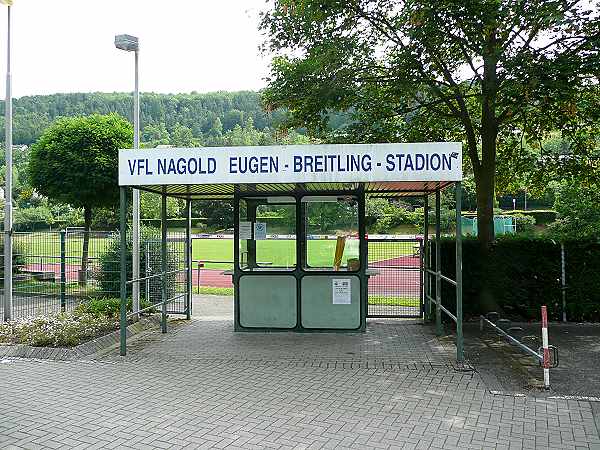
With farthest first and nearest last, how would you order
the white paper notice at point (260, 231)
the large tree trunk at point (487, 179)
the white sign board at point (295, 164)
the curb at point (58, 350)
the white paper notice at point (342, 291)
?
the large tree trunk at point (487, 179)
the white paper notice at point (260, 231)
the white paper notice at point (342, 291)
the curb at point (58, 350)
the white sign board at point (295, 164)

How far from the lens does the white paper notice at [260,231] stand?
395 inches

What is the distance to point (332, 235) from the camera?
32.2 feet

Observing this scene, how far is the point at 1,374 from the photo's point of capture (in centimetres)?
737

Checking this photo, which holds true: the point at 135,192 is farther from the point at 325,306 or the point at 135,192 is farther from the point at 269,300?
the point at 325,306

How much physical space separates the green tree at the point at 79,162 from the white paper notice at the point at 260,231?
6.31 metres

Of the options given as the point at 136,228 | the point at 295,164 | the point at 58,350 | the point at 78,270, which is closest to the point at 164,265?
Result: the point at 136,228

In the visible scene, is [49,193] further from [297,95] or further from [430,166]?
[430,166]

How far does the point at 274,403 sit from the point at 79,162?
34.7 feet

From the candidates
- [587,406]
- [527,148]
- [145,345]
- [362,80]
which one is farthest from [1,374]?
[527,148]

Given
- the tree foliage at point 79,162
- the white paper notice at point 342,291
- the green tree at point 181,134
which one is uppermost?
the green tree at point 181,134

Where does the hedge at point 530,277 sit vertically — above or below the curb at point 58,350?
above

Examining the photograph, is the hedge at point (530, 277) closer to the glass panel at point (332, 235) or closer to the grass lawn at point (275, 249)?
the grass lawn at point (275, 249)

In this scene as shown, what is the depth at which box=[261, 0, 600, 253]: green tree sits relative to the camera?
9688 millimetres

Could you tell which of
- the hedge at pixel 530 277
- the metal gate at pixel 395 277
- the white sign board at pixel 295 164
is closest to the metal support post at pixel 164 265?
the white sign board at pixel 295 164
